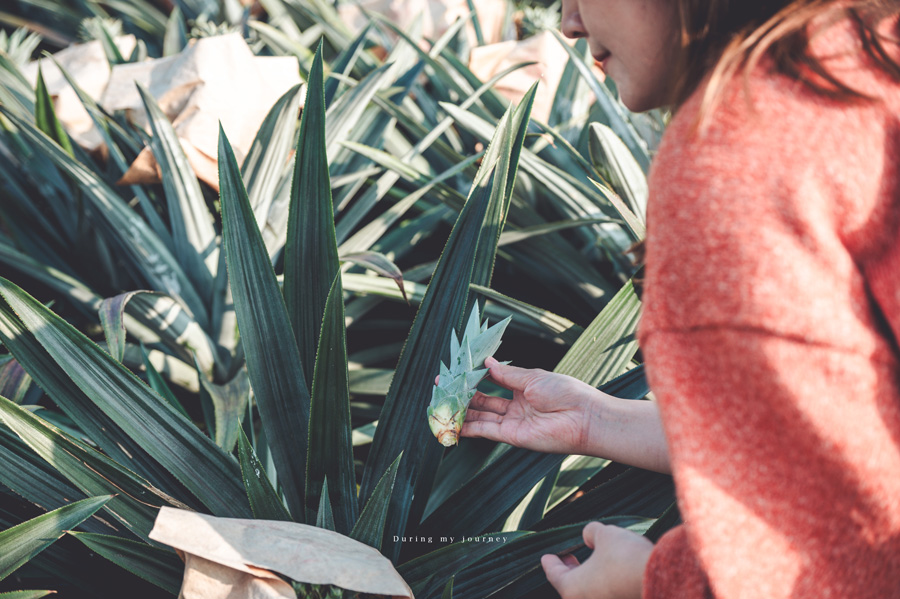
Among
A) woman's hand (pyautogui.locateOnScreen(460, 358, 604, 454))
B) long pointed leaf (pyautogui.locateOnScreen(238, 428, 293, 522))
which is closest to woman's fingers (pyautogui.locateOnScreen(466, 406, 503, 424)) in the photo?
woman's hand (pyautogui.locateOnScreen(460, 358, 604, 454))

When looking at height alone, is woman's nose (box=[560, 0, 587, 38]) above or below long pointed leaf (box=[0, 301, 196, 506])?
above

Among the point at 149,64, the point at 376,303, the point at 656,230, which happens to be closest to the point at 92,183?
the point at 149,64

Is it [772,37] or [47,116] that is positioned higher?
[772,37]

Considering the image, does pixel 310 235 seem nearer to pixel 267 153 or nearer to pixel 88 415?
pixel 88 415

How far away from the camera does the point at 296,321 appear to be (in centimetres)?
107

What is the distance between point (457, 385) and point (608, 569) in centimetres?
28

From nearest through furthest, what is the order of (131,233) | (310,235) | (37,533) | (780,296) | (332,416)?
(780,296) < (37,533) < (332,416) < (310,235) < (131,233)

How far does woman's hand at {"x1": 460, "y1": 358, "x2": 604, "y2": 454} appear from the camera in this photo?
91 cm

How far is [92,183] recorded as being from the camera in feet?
4.67

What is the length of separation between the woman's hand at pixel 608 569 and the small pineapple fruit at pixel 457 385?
21 centimetres

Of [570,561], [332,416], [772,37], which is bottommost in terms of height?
[570,561]

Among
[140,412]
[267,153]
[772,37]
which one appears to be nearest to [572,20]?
[772,37]

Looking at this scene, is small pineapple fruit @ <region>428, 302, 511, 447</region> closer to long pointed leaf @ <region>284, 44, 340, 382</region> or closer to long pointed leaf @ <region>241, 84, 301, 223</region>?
long pointed leaf @ <region>284, 44, 340, 382</region>

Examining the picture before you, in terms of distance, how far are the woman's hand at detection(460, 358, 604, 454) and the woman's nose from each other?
0.44 metres
